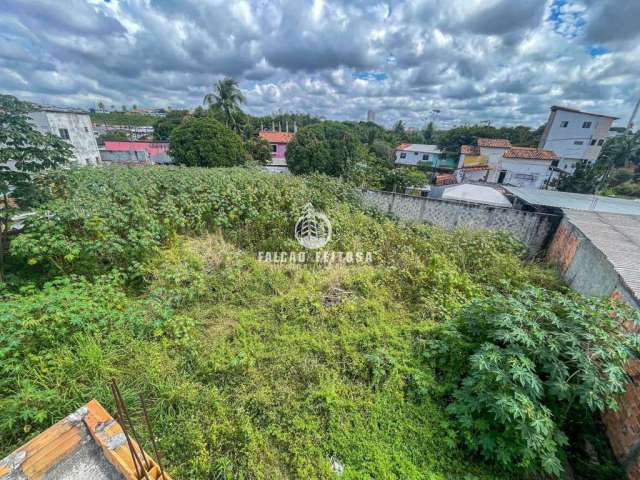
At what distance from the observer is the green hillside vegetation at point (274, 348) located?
1963 millimetres

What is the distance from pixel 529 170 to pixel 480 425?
75.4ft

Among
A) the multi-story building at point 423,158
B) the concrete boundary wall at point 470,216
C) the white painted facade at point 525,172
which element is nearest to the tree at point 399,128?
the multi-story building at point 423,158

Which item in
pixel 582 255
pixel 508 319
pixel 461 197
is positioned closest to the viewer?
pixel 508 319

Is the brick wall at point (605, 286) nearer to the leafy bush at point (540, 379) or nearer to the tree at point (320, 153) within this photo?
the leafy bush at point (540, 379)

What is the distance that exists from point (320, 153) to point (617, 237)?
16.1 m

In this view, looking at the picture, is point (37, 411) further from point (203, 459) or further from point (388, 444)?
point (388, 444)

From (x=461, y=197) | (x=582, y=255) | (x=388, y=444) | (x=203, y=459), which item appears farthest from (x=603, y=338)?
(x=461, y=197)

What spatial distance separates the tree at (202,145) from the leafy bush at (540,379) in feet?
49.8

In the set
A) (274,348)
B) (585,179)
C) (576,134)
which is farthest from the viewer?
(576,134)

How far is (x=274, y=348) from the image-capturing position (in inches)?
113

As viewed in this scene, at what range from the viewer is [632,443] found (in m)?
1.98

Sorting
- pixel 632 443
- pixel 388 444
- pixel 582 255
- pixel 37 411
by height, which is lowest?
pixel 388 444

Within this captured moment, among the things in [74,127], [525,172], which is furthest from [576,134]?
[74,127]
